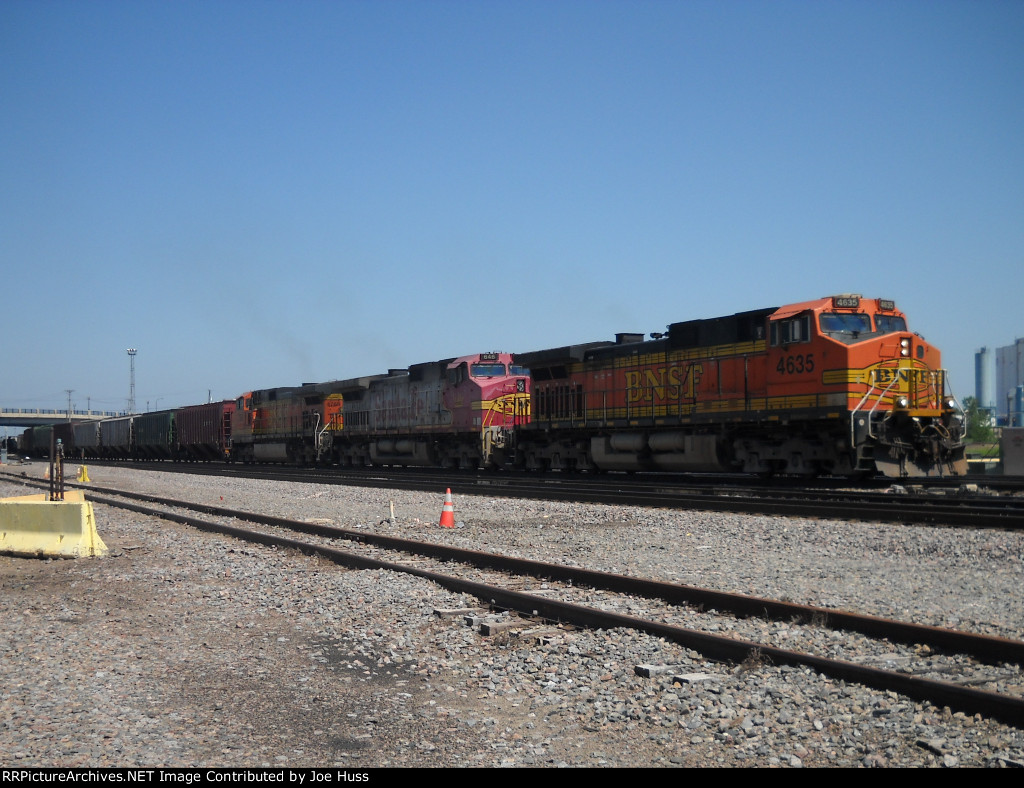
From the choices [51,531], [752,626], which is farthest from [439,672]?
[51,531]

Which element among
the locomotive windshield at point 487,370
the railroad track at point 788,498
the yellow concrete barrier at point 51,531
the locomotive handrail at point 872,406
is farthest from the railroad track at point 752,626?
the locomotive windshield at point 487,370

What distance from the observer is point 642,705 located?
15.6 ft

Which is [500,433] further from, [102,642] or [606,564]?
[102,642]

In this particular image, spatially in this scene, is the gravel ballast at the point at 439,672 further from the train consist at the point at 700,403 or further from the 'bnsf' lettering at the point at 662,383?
the 'bnsf' lettering at the point at 662,383

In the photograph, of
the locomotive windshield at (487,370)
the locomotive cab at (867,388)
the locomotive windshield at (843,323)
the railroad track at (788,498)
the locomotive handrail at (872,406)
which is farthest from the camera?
the locomotive windshield at (487,370)

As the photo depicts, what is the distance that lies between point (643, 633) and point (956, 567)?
415 centimetres

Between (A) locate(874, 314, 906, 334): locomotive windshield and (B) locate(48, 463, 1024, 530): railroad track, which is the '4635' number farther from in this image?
(B) locate(48, 463, 1024, 530): railroad track

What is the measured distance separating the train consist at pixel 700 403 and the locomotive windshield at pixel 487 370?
0.15 ft

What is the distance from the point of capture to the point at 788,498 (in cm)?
1496

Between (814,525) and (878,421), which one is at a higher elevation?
(878,421)

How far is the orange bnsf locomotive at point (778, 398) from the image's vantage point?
1612 centimetres

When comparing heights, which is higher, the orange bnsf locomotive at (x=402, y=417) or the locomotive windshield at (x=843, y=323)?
the locomotive windshield at (x=843, y=323)

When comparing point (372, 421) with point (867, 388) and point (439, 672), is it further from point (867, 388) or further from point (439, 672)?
point (439, 672)
